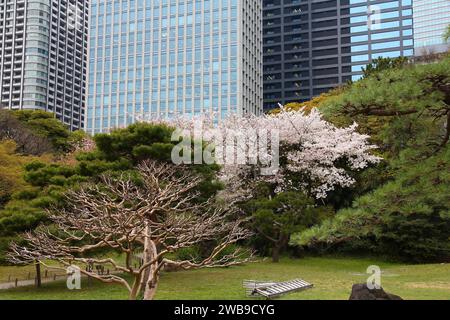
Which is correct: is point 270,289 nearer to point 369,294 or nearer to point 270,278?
point 369,294

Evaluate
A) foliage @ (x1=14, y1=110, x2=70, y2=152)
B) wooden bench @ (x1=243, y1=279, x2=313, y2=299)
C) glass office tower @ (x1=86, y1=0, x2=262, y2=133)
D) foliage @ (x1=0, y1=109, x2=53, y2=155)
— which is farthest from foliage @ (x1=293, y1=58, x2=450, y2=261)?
glass office tower @ (x1=86, y1=0, x2=262, y2=133)

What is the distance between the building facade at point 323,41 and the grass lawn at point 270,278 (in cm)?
6318

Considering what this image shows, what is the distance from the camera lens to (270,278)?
1666cm

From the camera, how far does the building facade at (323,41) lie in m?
77.6

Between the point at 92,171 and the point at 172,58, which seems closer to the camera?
the point at 92,171

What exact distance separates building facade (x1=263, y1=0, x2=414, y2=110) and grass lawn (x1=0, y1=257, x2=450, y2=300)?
207ft

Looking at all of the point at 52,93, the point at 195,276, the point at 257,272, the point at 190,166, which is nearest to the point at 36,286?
the point at 195,276

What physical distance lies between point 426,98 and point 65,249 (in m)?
7.26

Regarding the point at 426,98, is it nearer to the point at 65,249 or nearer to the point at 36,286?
the point at 65,249

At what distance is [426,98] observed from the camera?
17.5 feet

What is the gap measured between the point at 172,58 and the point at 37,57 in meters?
26.8

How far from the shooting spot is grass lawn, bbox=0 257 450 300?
481 inches

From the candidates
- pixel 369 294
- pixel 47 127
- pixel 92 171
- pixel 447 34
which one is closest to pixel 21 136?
pixel 47 127

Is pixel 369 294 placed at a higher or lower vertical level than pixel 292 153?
lower
